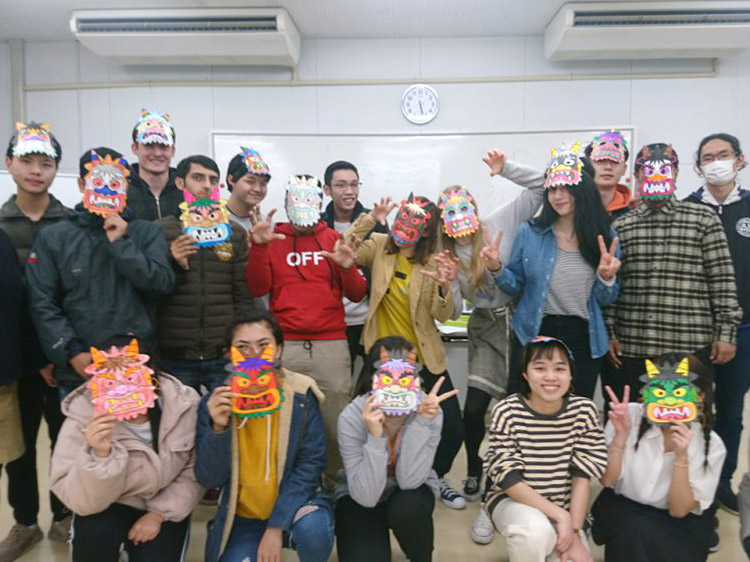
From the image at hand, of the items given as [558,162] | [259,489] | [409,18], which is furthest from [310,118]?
[259,489]

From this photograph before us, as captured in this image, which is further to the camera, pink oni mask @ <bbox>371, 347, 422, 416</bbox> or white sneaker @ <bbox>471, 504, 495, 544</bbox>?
white sneaker @ <bbox>471, 504, 495, 544</bbox>

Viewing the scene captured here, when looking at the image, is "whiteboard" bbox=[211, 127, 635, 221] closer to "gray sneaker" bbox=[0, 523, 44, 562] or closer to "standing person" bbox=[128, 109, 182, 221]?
"standing person" bbox=[128, 109, 182, 221]

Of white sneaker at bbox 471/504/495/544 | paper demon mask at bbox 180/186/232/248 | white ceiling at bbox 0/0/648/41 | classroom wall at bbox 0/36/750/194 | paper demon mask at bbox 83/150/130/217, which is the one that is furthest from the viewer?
classroom wall at bbox 0/36/750/194

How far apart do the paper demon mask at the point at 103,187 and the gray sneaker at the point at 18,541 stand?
1.33 meters

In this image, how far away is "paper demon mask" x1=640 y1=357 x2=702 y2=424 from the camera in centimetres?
158

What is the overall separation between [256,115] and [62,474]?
3.65 meters

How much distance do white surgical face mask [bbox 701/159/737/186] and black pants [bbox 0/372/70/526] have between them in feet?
9.85

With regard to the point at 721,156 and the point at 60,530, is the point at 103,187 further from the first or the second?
the point at 721,156

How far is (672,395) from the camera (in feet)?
5.23

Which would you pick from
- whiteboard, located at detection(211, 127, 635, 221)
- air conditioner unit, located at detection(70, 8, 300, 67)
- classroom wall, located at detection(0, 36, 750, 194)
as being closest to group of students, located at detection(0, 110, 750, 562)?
air conditioner unit, located at detection(70, 8, 300, 67)

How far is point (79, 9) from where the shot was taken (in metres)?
3.95

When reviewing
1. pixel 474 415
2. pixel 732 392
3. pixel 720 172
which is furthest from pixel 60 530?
pixel 720 172

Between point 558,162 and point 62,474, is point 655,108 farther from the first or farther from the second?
point 62,474

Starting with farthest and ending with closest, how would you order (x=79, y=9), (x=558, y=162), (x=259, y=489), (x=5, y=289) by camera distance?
(x=79, y=9), (x=558, y=162), (x=5, y=289), (x=259, y=489)
